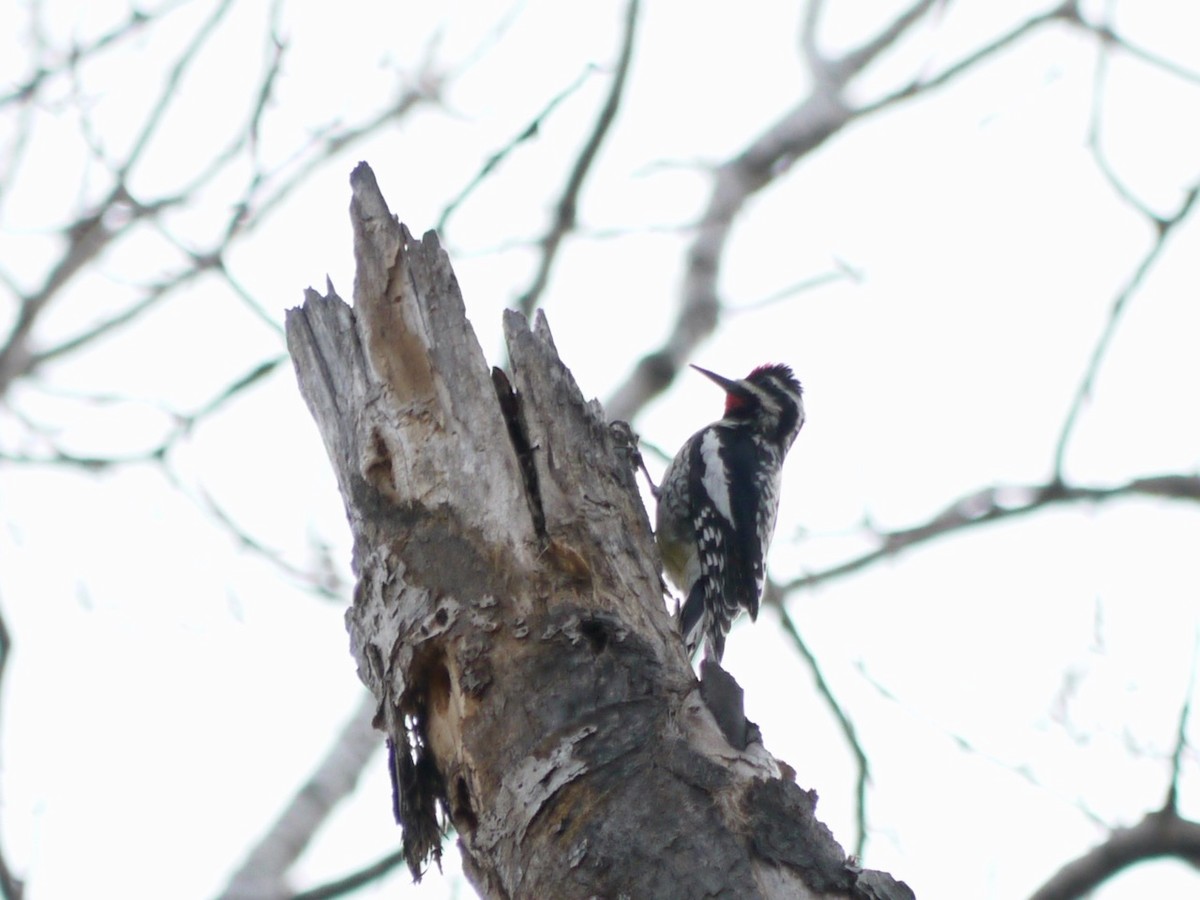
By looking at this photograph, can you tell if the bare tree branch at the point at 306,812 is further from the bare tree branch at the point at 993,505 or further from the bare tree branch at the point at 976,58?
the bare tree branch at the point at 976,58

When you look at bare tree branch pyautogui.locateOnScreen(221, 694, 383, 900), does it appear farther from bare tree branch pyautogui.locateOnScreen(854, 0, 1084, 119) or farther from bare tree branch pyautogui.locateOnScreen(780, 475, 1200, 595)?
bare tree branch pyautogui.locateOnScreen(854, 0, 1084, 119)

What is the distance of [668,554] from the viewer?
16.8ft

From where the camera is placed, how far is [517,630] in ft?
7.90

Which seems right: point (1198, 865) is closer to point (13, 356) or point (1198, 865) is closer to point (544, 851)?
point (544, 851)

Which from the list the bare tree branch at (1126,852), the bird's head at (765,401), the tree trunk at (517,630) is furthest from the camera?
the bird's head at (765,401)

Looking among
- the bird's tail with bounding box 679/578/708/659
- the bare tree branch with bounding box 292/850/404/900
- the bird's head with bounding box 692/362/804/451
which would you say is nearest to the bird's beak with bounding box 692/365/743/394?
the bird's head with bounding box 692/362/804/451

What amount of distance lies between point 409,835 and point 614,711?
18.6 inches

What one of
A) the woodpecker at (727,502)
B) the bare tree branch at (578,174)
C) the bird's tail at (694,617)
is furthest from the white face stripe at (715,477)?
the bare tree branch at (578,174)

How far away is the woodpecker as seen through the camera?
15.5 ft

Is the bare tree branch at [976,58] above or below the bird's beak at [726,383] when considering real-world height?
above

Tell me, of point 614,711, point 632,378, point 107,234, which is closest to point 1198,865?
point 614,711

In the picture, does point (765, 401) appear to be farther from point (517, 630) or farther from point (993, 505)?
point (517, 630)

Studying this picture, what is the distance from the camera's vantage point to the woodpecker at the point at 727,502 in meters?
4.74

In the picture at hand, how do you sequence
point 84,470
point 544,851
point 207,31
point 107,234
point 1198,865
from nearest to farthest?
1. point 544,851
2. point 1198,865
3. point 84,470
4. point 207,31
5. point 107,234
